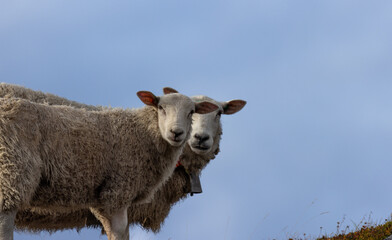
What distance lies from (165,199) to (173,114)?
3757 mm

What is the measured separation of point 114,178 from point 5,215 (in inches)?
58.8

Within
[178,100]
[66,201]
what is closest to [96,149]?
[66,201]

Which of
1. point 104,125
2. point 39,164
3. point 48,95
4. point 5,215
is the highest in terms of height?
point 48,95

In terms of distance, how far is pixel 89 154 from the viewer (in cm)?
755

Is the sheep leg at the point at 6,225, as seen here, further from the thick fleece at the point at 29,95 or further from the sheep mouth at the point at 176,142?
the thick fleece at the point at 29,95

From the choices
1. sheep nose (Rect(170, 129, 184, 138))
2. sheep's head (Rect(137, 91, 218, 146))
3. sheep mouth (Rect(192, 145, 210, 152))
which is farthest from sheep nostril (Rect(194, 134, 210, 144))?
sheep nose (Rect(170, 129, 184, 138))

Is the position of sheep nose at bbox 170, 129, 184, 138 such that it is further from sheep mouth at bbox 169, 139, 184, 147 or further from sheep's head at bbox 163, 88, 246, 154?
sheep's head at bbox 163, 88, 246, 154

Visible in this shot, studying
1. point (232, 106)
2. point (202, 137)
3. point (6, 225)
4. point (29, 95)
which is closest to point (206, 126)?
point (202, 137)

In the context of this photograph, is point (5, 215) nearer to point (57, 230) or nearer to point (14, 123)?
point (14, 123)

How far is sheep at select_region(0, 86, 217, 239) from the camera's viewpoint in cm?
690

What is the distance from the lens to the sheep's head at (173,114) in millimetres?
7762

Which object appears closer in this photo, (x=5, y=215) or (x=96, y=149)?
(x=5, y=215)

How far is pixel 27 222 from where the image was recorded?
31.6 feet

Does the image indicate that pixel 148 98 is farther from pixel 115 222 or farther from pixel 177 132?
pixel 115 222
